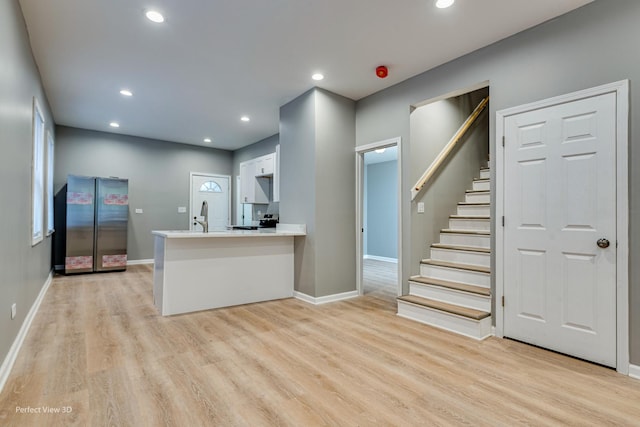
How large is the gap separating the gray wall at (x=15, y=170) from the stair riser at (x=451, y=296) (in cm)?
365

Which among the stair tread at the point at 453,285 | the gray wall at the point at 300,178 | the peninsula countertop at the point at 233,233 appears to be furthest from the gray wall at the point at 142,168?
the stair tread at the point at 453,285

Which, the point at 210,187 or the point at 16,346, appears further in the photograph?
the point at 210,187

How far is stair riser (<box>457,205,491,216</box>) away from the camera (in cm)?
426

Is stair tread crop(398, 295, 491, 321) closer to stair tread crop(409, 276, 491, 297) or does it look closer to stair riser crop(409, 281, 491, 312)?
stair riser crop(409, 281, 491, 312)

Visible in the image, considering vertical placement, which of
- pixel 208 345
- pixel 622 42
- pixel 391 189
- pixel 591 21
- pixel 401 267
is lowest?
pixel 208 345

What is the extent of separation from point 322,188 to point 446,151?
172 cm

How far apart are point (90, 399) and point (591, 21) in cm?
444

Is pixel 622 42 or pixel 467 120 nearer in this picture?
pixel 622 42

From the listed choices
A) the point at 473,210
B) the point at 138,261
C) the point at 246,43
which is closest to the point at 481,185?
the point at 473,210

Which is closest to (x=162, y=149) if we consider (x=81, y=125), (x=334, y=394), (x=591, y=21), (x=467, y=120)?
(x=81, y=125)

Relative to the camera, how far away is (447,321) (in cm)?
321

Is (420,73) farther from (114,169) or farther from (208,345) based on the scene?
(114,169)

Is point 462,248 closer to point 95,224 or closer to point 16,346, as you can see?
point 16,346

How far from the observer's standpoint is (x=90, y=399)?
195 centimetres
